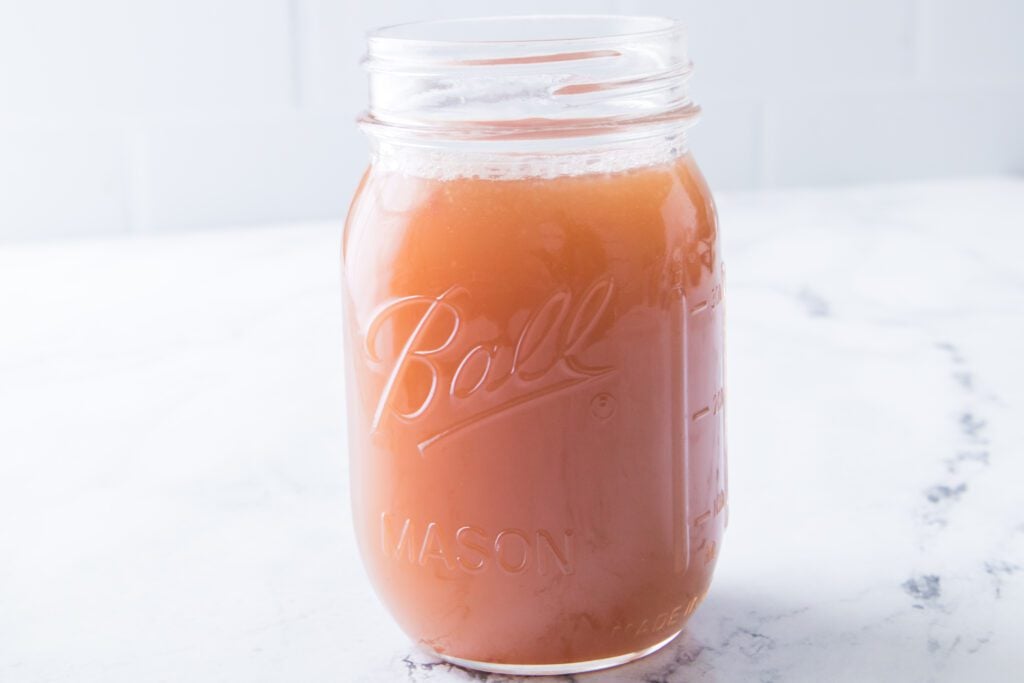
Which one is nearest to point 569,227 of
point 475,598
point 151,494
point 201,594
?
point 475,598

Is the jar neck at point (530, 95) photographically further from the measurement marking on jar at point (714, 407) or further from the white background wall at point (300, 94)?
the white background wall at point (300, 94)

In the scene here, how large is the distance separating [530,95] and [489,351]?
0.12 m

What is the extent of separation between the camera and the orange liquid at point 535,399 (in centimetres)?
59

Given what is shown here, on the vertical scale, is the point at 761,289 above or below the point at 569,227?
below

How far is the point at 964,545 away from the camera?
2.56 ft

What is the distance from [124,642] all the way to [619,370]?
306 millimetres

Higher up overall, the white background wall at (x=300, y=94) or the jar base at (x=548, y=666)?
the white background wall at (x=300, y=94)

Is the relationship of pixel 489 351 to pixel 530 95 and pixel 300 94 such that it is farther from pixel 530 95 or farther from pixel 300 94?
pixel 300 94

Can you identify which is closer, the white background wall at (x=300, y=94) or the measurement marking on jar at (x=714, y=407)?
the measurement marking on jar at (x=714, y=407)

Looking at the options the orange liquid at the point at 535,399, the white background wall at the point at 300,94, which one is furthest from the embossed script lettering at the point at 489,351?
the white background wall at the point at 300,94

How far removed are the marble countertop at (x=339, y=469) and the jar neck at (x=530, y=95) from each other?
259mm

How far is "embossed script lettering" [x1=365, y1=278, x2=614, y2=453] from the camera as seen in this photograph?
59 centimetres

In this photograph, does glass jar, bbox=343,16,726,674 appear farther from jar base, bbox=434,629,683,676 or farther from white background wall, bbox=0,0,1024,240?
white background wall, bbox=0,0,1024,240

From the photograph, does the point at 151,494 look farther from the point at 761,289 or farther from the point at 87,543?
the point at 761,289
